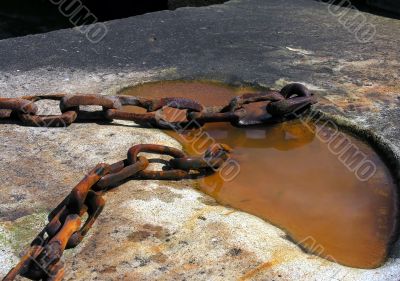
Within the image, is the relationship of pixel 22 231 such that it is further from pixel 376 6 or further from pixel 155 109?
pixel 376 6

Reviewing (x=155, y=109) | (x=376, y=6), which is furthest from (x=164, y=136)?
(x=376, y=6)

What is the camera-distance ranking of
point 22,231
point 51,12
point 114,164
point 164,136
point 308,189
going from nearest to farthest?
point 22,231, point 114,164, point 308,189, point 164,136, point 51,12

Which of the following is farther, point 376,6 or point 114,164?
point 376,6

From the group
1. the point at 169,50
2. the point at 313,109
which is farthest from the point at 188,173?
the point at 169,50

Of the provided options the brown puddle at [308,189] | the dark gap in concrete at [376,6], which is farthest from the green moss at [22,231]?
the dark gap in concrete at [376,6]

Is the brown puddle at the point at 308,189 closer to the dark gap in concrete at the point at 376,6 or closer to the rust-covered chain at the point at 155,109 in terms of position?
the rust-covered chain at the point at 155,109

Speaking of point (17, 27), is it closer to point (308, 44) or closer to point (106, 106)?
point (308, 44)

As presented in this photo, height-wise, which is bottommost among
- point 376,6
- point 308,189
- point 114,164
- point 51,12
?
point 51,12
